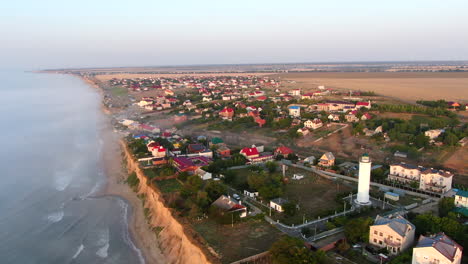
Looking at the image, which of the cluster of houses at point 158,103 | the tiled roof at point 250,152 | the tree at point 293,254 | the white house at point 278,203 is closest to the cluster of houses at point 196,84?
the cluster of houses at point 158,103

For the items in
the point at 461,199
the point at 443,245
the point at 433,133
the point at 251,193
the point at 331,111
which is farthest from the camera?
the point at 331,111

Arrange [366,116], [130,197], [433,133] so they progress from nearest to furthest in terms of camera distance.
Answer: [130,197] < [433,133] < [366,116]

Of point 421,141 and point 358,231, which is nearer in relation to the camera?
point 358,231

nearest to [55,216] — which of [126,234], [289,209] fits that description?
[126,234]

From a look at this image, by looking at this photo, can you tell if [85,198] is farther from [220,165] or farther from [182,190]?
[220,165]

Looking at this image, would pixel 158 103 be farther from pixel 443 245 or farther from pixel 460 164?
pixel 443 245

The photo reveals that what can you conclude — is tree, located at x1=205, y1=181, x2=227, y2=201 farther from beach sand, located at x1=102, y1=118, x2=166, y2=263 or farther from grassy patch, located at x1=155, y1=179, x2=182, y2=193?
beach sand, located at x1=102, y1=118, x2=166, y2=263

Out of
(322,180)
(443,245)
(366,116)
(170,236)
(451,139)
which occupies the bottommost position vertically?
(170,236)
